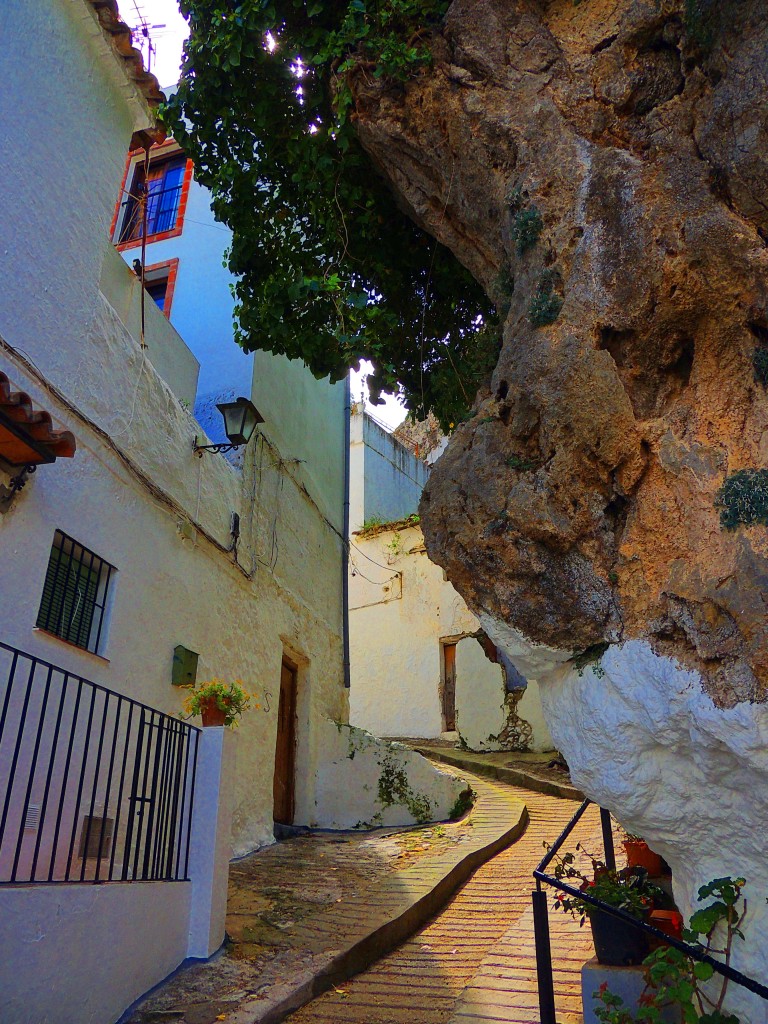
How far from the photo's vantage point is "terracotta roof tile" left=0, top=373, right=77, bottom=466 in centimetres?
504

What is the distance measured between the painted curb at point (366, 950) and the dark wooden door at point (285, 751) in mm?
3026

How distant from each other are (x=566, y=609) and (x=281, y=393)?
813cm

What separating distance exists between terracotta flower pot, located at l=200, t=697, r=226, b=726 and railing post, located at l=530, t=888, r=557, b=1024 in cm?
284

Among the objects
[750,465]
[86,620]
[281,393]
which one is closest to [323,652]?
[281,393]

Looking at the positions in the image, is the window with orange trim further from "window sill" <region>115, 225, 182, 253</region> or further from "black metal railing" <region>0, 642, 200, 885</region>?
"black metal railing" <region>0, 642, 200, 885</region>

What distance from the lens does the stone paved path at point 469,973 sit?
16.2 ft

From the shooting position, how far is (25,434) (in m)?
5.23

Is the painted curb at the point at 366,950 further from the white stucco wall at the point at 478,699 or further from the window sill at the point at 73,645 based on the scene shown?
the white stucco wall at the point at 478,699

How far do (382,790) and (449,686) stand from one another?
6497mm

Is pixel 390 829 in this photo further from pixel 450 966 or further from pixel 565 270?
pixel 565 270

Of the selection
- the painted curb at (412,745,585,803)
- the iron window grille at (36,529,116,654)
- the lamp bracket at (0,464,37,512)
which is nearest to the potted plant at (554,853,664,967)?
the iron window grille at (36,529,116,654)

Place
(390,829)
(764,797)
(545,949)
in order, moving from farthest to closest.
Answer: (390,829) → (545,949) → (764,797)

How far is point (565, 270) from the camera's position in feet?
17.4

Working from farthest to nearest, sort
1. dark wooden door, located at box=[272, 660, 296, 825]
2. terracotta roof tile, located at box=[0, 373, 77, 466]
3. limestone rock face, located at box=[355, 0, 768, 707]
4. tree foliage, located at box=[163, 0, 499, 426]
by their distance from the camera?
dark wooden door, located at box=[272, 660, 296, 825] < tree foliage, located at box=[163, 0, 499, 426] < terracotta roof tile, located at box=[0, 373, 77, 466] < limestone rock face, located at box=[355, 0, 768, 707]
